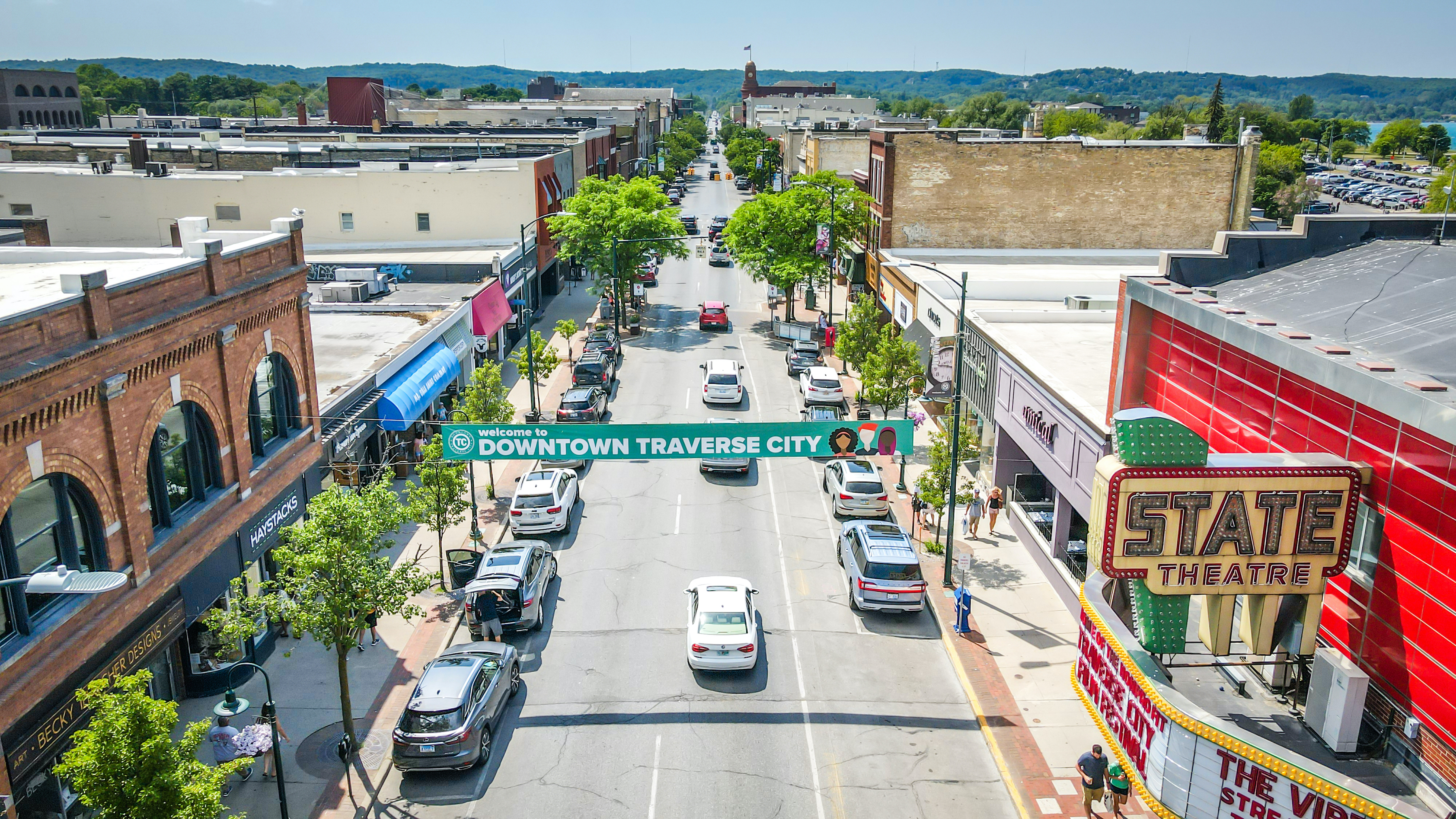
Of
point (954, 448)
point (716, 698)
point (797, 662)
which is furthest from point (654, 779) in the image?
point (954, 448)

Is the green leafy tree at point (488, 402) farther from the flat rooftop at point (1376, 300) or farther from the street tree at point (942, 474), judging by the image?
the flat rooftop at point (1376, 300)

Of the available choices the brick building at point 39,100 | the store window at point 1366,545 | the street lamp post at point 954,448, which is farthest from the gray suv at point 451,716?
the brick building at point 39,100

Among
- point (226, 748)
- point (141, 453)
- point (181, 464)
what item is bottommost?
point (226, 748)

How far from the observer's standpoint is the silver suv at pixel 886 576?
24750mm

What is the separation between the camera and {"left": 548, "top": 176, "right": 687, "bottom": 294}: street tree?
5762cm

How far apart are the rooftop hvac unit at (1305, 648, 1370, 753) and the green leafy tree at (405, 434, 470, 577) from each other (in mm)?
19560

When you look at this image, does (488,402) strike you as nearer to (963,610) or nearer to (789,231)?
(963,610)

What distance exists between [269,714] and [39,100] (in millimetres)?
144045

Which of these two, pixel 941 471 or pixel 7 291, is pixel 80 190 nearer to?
pixel 7 291

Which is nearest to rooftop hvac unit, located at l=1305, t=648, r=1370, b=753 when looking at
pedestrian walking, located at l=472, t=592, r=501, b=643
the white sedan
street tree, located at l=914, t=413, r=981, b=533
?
the white sedan

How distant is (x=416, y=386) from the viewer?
33062mm

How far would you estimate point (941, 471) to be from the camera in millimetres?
28203

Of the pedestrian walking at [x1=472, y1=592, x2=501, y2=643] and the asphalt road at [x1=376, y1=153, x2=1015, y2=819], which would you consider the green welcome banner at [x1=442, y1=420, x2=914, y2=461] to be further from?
the asphalt road at [x1=376, y1=153, x2=1015, y2=819]

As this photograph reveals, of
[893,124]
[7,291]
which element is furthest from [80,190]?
[893,124]
